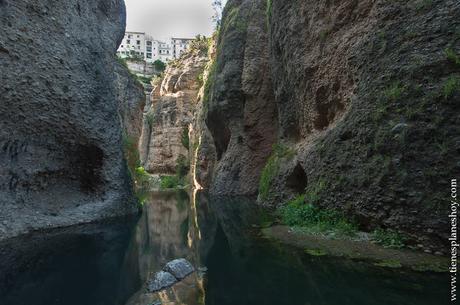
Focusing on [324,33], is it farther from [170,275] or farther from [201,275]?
[170,275]

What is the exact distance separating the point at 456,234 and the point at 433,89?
3249 millimetres

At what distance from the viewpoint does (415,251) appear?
22.7 feet

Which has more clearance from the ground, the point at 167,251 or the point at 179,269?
the point at 179,269

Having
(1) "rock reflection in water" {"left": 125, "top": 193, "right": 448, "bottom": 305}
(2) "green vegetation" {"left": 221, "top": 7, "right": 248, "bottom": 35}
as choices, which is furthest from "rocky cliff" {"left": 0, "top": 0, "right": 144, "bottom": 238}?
(2) "green vegetation" {"left": 221, "top": 7, "right": 248, "bottom": 35}

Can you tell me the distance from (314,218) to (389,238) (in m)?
3.13

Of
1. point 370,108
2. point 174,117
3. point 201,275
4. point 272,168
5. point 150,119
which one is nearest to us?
point 201,275

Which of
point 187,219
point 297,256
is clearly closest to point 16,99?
point 187,219

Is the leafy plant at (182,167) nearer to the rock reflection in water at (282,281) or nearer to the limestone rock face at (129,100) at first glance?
the limestone rock face at (129,100)

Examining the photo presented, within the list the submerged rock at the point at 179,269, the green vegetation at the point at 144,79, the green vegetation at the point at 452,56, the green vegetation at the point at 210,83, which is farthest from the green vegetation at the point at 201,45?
the submerged rock at the point at 179,269

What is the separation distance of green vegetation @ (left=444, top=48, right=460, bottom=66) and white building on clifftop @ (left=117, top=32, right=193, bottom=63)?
117 metres

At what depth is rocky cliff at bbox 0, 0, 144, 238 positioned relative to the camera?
1090 centimetres

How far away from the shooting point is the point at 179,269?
660 centimetres

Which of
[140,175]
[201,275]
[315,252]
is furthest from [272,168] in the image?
[140,175]

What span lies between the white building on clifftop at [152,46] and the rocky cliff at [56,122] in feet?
356
